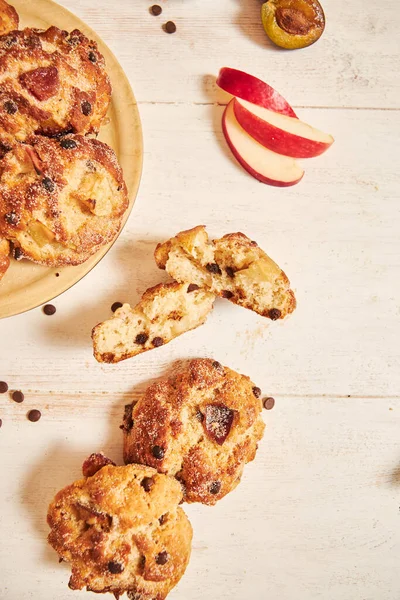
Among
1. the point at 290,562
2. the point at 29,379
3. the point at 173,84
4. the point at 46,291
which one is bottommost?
the point at 290,562

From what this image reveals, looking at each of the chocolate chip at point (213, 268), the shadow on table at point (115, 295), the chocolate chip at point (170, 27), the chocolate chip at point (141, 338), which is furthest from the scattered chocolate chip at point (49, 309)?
the chocolate chip at point (170, 27)

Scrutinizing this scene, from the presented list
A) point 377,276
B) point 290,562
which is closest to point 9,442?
point 290,562

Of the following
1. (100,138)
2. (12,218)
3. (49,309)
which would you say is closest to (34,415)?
(49,309)

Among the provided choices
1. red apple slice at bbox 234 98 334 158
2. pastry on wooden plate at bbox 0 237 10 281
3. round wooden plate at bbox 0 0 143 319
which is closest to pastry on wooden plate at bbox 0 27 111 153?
round wooden plate at bbox 0 0 143 319

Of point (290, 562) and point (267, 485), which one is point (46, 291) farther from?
point (290, 562)

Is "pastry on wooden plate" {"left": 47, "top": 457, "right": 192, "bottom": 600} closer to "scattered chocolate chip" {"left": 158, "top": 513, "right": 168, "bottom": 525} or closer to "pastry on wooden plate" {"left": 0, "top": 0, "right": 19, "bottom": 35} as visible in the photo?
"scattered chocolate chip" {"left": 158, "top": 513, "right": 168, "bottom": 525}

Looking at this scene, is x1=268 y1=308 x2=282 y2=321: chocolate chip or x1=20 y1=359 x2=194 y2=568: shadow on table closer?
x1=268 y1=308 x2=282 y2=321: chocolate chip

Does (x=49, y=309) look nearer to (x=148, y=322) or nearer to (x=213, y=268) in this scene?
(x=148, y=322)
